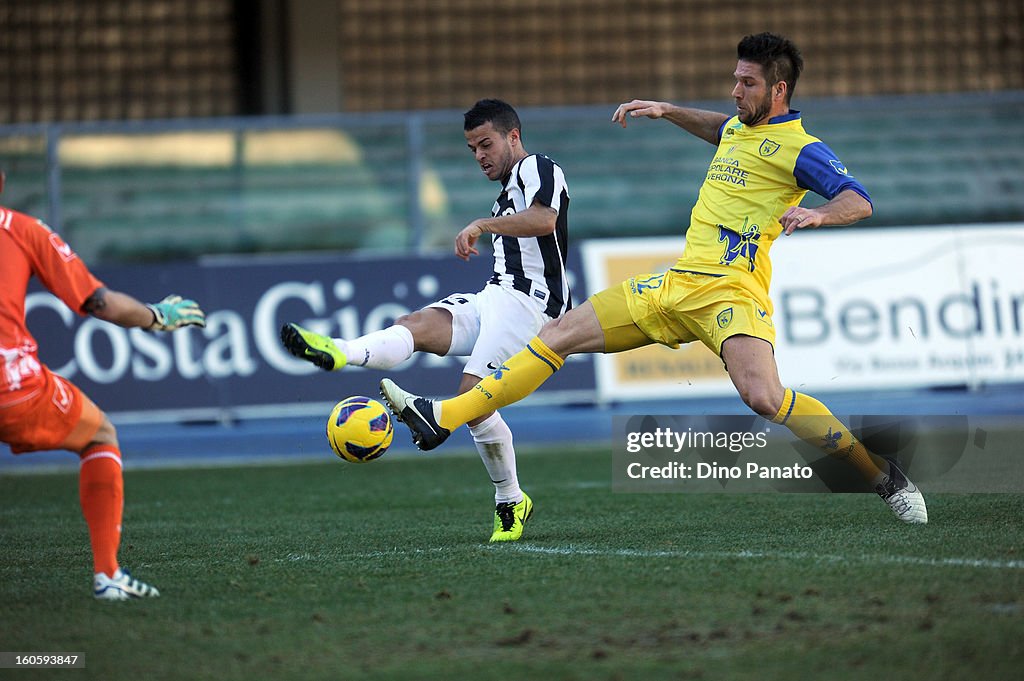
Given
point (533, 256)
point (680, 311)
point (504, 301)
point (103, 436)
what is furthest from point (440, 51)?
point (103, 436)

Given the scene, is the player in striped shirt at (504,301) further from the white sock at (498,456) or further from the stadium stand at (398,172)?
the stadium stand at (398,172)

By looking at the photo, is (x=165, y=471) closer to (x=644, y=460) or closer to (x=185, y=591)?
(x=644, y=460)

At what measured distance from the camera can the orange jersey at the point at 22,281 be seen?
491 centimetres

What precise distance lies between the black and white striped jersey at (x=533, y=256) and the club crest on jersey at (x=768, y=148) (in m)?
0.92

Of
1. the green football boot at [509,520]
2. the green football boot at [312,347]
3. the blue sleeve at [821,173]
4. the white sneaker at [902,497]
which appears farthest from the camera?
the green football boot at [509,520]

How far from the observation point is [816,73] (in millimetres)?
17609

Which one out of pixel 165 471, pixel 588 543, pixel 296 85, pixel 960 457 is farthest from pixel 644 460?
pixel 296 85

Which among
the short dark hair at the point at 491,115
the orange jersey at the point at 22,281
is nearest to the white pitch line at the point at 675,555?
the orange jersey at the point at 22,281

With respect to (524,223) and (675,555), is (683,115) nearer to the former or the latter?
(524,223)

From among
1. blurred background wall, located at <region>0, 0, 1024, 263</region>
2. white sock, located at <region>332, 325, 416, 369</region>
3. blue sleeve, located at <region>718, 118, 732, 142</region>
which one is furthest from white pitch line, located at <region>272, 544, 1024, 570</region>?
blurred background wall, located at <region>0, 0, 1024, 263</region>

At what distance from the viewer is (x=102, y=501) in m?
5.11

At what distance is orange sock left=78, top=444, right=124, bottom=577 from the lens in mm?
5102

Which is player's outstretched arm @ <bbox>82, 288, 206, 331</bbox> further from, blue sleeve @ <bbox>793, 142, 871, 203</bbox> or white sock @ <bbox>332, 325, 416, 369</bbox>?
blue sleeve @ <bbox>793, 142, 871, 203</bbox>

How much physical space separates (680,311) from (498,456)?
1.11m
